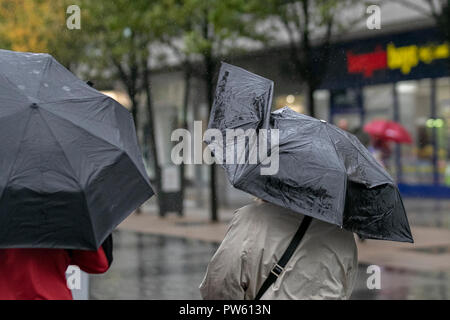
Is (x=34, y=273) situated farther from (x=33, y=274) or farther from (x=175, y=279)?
(x=175, y=279)

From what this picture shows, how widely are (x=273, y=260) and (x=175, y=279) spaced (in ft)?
23.7

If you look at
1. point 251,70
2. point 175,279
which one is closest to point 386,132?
point 251,70

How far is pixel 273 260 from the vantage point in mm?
3525

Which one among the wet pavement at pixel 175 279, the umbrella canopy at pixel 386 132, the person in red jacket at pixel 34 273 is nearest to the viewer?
the person in red jacket at pixel 34 273

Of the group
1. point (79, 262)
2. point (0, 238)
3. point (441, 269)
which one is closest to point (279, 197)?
point (79, 262)

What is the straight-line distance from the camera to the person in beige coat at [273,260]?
352 cm

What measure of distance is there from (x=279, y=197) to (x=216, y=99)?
0.67 metres

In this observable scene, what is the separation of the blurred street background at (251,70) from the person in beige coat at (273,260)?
19.2ft

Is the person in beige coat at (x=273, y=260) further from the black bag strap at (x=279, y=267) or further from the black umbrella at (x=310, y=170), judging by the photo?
the black umbrella at (x=310, y=170)

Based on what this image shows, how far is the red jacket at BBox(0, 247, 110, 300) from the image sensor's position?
3471 millimetres

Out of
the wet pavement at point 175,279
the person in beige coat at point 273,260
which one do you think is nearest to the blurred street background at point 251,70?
the wet pavement at point 175,279

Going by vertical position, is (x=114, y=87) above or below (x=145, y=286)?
above

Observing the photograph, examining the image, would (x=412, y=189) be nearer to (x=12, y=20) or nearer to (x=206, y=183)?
(x=206, y=183)
